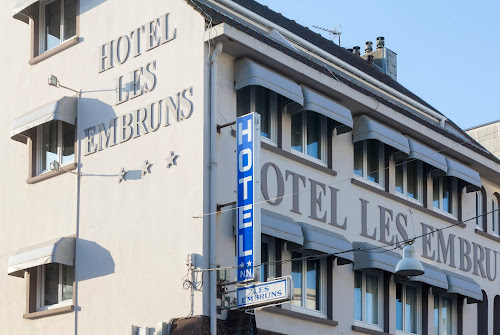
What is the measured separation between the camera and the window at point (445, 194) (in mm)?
25969

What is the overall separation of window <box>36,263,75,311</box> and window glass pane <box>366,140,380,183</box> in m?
6.40

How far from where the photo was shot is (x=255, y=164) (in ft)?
62.8

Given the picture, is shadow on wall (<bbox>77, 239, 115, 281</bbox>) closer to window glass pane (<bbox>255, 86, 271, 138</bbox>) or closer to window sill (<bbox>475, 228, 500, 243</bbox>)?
window glass pane (<bbox>255, 86, 271, 138</bbox>)

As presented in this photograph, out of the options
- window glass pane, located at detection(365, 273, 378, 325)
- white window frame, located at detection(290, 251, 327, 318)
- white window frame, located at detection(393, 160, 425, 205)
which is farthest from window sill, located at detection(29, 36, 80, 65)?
window glass pane, located at detection(365, 273, 378, 325)

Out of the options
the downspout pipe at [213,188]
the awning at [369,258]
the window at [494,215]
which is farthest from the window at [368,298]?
the window at [494,215]

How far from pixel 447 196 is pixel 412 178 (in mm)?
1499

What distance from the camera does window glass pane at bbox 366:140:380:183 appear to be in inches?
946

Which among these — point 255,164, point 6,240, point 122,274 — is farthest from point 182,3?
point 6,240

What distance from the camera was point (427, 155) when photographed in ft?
81.0

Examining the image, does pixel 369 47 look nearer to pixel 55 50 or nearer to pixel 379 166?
pixel 379 166

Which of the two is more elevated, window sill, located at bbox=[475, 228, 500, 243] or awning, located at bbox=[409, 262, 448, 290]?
window sill, located at bbox=[475, 228, 500, 243]

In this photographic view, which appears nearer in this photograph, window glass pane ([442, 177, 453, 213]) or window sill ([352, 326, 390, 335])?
window sill ([352, 326, 390, 335])

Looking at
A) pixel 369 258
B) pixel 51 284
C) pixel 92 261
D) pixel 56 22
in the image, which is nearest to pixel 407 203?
pixel 369 258

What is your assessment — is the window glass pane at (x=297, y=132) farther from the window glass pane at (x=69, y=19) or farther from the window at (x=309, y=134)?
the window glass pane at (x=69, y=19)
